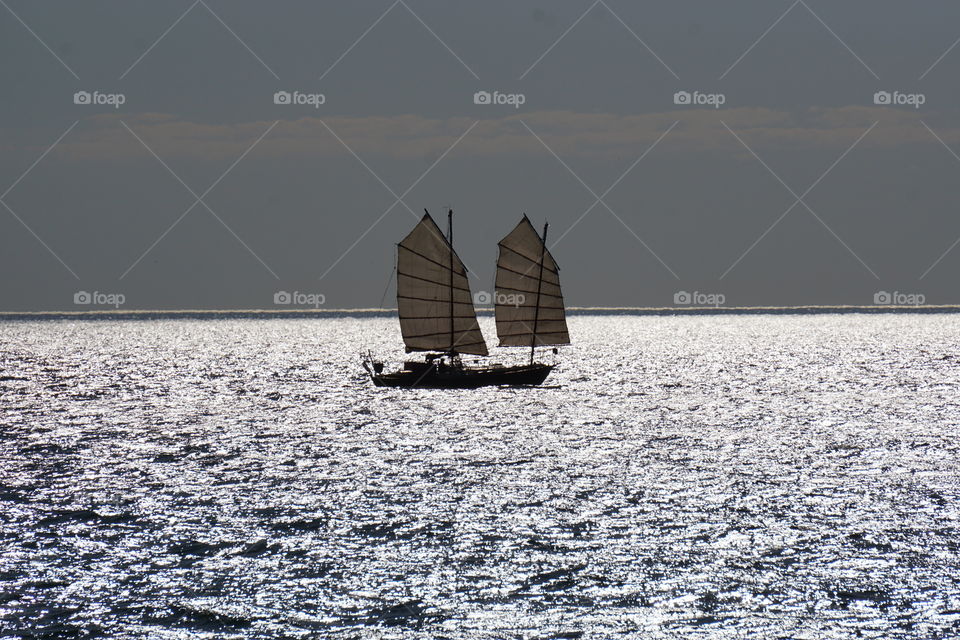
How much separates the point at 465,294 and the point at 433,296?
72.1 inches

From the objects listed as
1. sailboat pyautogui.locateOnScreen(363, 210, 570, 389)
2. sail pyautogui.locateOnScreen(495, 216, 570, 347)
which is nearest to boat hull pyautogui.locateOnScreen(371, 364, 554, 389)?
sailboat pyautogui.locateOnScreen(363, 210, 570, 389)

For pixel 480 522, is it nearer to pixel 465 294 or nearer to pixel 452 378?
pixel 465 294

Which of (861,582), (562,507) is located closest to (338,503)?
(562,507)

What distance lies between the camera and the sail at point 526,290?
58.5 metres

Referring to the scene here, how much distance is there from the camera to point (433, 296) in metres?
57.8

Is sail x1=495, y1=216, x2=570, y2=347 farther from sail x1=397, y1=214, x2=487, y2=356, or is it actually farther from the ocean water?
the ocean water

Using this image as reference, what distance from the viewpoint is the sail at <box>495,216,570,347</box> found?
2303 inches

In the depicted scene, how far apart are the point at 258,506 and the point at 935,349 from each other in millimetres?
129898

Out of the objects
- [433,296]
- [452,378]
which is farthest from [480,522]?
[452,378]

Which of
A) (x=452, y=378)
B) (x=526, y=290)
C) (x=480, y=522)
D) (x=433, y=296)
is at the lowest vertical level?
(x=480, y=522)

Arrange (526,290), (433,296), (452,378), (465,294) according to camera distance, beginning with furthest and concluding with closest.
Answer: (452,378) < (526,290) < (465,294) < (433,296)

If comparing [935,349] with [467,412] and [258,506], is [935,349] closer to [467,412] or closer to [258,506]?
[467,412]

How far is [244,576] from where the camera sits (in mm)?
21078

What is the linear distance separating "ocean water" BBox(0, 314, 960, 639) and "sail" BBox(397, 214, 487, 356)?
13.2 feet
